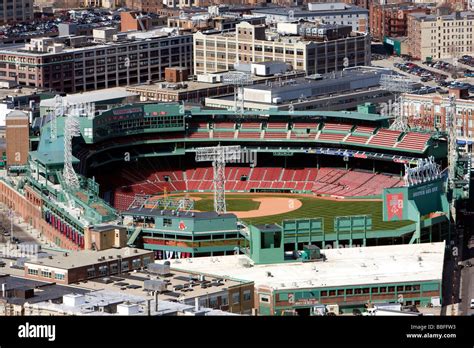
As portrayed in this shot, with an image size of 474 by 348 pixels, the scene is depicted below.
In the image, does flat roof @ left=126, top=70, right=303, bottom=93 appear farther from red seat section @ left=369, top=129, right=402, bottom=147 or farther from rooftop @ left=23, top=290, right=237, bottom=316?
rooftop @ left=23, top=290, right=237, bottom=316

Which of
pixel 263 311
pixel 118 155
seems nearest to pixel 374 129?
pixel 118 155

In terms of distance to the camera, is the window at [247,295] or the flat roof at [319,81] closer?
the window at [247,295]

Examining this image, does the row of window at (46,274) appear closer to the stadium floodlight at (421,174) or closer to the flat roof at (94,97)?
the stadium floodlight at (421,174)

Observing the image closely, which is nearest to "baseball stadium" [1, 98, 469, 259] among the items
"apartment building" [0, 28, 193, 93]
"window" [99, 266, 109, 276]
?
"window" [99, 266, 109, 276]

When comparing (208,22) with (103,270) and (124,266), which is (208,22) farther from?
(103,270)

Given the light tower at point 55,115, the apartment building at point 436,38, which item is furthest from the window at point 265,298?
the apartment building at point 436,38

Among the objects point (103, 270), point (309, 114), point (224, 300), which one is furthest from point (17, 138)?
point (224, 300)
